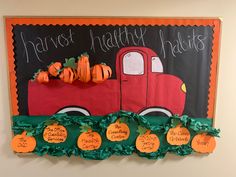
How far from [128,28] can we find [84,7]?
0.26m

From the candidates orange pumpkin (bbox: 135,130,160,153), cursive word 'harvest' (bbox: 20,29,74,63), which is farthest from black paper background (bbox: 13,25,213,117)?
orange pumpkin (bbox: 135,130,160,153)

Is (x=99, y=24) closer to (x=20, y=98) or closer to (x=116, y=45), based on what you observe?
(x=116, y=45)

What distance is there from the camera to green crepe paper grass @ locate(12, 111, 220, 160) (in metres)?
1.34

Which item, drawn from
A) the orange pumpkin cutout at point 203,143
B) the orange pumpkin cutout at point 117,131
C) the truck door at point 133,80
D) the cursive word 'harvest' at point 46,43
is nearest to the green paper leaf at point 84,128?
the orange pumpkin cutout at point 117,131

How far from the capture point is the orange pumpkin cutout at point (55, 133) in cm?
135

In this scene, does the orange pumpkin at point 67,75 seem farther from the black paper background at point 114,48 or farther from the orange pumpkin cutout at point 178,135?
the orange pumpkin cutout at point 178,135

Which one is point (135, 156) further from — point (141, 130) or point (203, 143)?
point (203, 143)

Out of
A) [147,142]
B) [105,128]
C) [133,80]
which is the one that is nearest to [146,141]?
[147,142]

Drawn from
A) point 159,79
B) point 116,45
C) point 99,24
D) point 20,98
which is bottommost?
point 20,98

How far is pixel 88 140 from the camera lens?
1363mm

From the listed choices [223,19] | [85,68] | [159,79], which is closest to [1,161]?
Answer: [85,68]

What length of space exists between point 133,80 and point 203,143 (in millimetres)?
543

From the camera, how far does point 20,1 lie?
1288 mm

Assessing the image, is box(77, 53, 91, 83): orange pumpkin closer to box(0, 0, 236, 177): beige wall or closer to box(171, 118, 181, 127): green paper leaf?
box(0, 0, 236, 177): beige wall
